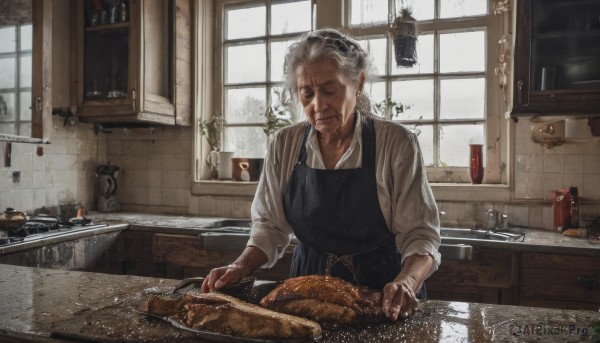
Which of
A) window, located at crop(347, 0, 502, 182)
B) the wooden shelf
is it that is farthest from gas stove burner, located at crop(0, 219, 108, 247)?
window, located at crop(347, 0, 502, 182)

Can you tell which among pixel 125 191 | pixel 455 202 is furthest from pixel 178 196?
pixel 455 202

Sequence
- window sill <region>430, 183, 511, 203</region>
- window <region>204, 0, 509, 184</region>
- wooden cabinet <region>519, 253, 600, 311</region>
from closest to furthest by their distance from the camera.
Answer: wooden cabinet <region>519, 253, 600, 311</region>, window sill <region>430, 183, 511, 203</region>, window <region>204, 0, 509, 184</region>

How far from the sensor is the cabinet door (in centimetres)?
376

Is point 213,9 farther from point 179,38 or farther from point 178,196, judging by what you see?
point 178,196

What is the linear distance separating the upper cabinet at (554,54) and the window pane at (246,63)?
209 centimetres

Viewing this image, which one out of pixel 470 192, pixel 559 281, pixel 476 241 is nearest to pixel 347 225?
pixel 476 241

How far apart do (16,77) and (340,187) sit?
242 cm

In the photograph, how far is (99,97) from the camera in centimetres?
392

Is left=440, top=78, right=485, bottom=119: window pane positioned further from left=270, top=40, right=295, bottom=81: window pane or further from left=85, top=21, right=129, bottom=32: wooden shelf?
left=85, top=21, right=129, bottom=32: wooden shelf

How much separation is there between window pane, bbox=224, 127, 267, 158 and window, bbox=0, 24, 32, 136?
1.66 meters

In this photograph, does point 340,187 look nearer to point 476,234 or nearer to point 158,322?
point 158,322

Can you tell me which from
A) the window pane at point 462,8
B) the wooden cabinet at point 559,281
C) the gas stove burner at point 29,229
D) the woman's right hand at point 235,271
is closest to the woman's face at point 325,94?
the woman's right hand at point 235,271

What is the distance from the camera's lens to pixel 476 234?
339 cm

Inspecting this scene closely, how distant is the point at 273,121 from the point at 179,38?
1.03 m
